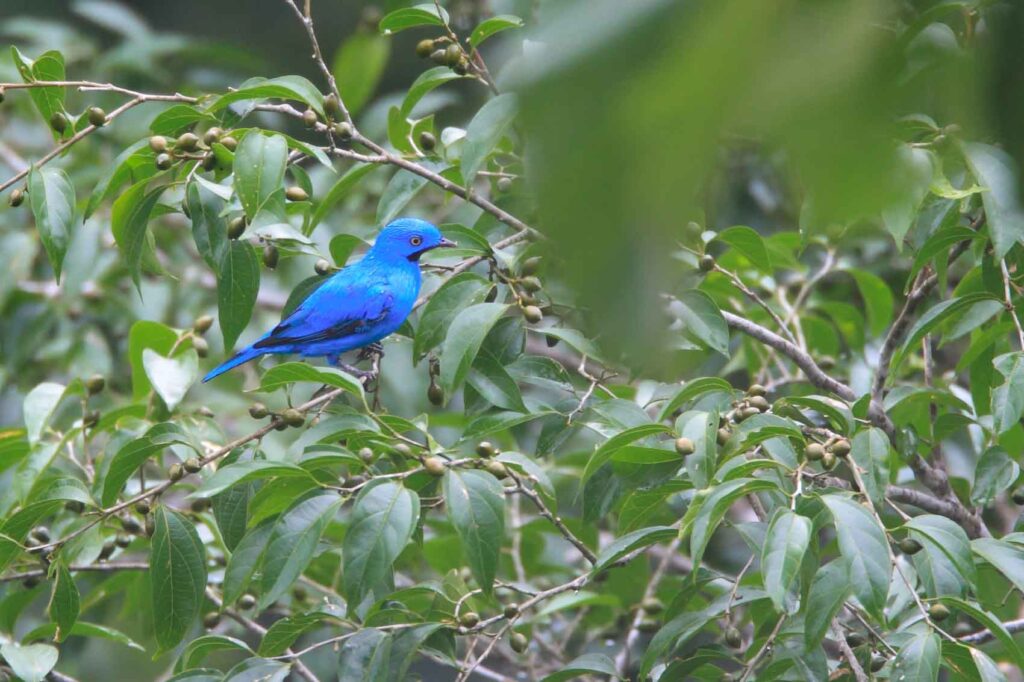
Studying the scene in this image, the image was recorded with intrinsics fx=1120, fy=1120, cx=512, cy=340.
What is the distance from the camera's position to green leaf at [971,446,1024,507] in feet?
7.22

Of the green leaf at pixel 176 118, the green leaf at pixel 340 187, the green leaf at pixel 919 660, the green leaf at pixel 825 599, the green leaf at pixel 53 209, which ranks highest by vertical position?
the green leaf at pixel 176 118

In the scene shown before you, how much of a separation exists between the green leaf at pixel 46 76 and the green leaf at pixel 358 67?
267 cm

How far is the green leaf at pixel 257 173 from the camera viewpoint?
194cm

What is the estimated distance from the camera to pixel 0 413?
4891mm

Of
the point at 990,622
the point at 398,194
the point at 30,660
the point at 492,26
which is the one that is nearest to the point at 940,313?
the point at 990,622

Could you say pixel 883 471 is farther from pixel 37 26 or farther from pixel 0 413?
pixel 37 26

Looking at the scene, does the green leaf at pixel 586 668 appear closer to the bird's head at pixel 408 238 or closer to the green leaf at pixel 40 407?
the bird's head at pixel 408 238

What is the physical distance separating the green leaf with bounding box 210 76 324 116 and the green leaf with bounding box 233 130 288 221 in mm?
116

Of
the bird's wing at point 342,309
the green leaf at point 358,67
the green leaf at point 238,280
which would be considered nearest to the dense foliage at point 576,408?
the green leaf at point 238,280

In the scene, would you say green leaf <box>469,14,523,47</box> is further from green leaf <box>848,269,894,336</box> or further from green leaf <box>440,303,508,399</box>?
green leaf <box>848,269,894,336</box>

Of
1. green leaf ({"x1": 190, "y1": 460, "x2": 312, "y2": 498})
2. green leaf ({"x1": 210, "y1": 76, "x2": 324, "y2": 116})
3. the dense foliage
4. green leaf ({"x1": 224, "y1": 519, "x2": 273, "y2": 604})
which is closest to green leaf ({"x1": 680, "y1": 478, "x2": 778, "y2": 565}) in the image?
the dense foliage

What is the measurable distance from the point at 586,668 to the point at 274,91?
Answer: 3.97 ft

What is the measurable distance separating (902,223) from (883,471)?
0.71 metres

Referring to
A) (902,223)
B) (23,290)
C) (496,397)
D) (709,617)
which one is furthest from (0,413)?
(902,223)
